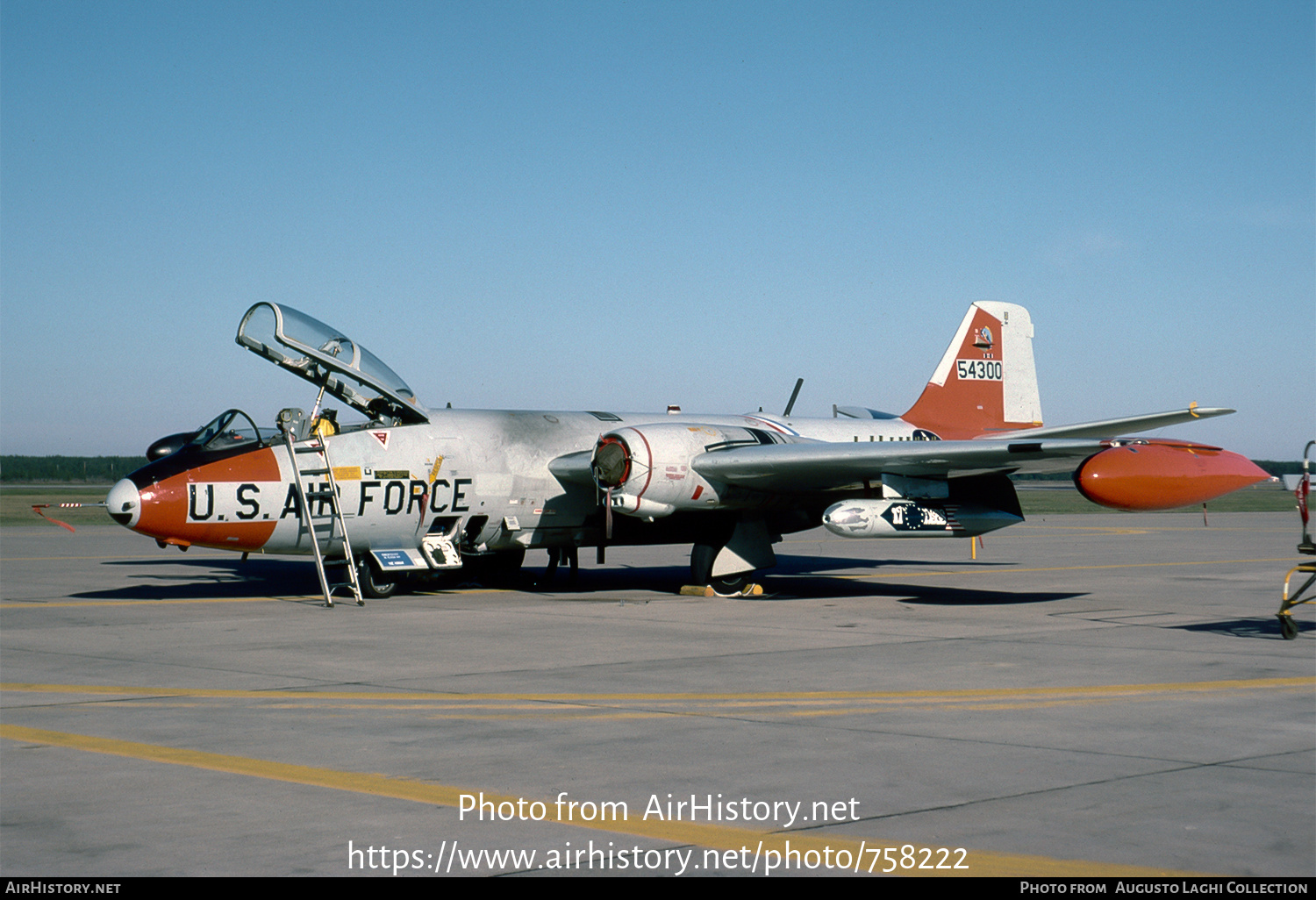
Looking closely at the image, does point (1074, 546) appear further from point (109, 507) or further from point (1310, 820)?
point (1310, 820)

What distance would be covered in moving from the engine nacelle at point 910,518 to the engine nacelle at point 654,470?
200cm

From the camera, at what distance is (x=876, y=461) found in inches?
652

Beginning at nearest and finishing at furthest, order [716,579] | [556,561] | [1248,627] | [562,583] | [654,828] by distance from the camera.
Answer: [654,828] → [1248,627] → [716,579] → [556,561] → [562,583]

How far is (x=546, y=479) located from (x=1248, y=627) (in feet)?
32.6

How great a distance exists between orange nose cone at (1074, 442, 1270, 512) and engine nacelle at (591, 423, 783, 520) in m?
5.52

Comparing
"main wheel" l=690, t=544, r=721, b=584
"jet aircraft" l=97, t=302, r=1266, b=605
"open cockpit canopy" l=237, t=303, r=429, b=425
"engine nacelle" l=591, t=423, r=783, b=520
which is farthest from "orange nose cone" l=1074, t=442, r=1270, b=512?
"open cockpit canopy" l=237, t=303, r=429, b=425

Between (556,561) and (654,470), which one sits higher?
Answer: (654,470)

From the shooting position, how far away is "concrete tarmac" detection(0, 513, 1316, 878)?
17.9 ft

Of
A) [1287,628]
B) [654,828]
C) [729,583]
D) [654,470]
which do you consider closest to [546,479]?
[654,470]

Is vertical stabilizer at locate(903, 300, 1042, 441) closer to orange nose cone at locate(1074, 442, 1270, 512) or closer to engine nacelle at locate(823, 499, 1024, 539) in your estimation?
engine nacelle at locate(823, 499, 1024, 539)

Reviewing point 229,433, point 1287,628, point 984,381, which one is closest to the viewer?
point 1287,628

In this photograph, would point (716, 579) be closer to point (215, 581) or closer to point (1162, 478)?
point (1162, 478)

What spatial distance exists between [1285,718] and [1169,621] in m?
6.66

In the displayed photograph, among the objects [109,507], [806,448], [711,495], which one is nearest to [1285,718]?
[806,448]
